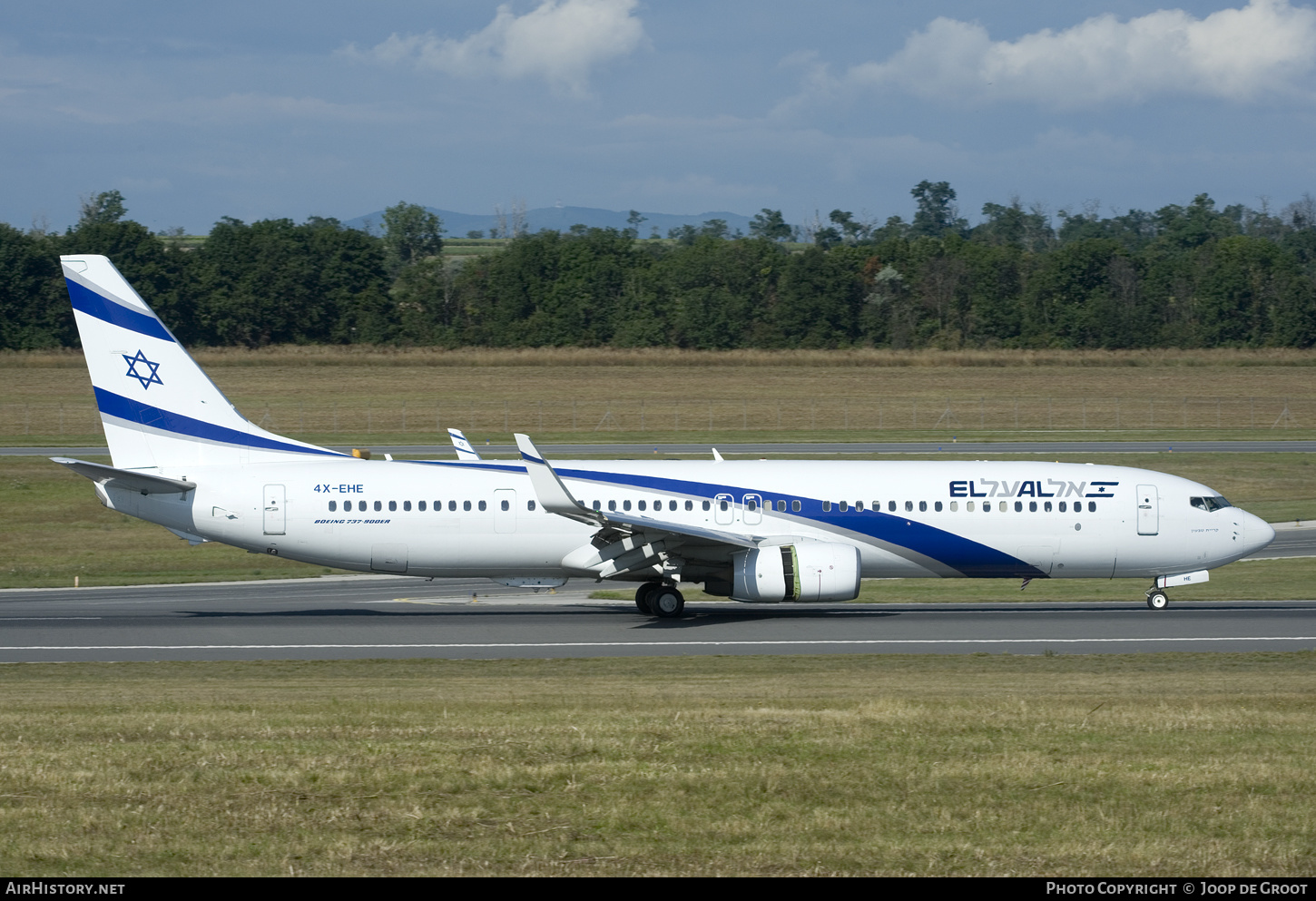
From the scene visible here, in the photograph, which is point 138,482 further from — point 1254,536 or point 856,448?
point 856,448

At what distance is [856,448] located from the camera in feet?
216

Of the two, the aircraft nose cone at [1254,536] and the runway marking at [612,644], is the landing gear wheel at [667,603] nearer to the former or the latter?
the runway marking at [612,644]

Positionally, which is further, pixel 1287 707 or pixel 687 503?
pixel 687 503

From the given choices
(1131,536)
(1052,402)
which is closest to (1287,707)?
(1131,536)

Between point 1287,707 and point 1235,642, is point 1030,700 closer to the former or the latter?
point 1287,707

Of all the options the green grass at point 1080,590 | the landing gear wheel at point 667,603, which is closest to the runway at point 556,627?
the landing gear wheel at point 667,603

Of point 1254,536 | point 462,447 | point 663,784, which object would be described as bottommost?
point 1254,536

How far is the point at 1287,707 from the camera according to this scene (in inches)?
645

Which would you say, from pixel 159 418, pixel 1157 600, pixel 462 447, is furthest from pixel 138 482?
pixel 1157 600

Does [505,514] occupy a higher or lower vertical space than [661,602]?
higher

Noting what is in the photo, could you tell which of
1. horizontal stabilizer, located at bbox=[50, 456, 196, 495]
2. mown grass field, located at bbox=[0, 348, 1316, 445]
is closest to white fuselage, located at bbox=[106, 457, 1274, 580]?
horizontal stabilizer, located at bbox=[50, 456, 196, 495]

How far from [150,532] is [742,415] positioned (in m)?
42.1

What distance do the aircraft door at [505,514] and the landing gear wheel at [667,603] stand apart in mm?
3441

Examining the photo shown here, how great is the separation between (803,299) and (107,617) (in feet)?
309
